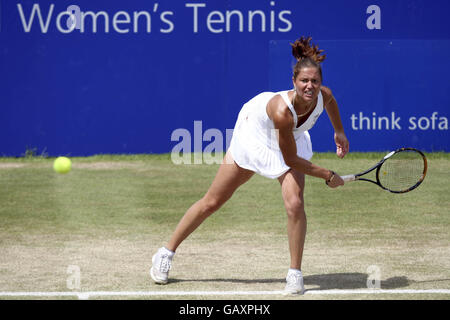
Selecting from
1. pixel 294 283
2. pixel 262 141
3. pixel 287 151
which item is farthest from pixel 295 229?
pixel 262 141

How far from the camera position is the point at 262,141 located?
15.9 feet

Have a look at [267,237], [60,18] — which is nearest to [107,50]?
[60,18]

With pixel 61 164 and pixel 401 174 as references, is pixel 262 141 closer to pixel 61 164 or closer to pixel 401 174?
pixel 401 174

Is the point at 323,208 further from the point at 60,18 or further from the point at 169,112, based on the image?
the point at 60,18

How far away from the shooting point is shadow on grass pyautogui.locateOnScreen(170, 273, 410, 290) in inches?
191

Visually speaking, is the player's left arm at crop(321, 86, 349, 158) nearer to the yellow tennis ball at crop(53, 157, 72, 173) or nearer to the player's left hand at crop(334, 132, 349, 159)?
the player's left hand at crop(334, 132, 349, 159)

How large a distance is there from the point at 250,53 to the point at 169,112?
144 centimetres

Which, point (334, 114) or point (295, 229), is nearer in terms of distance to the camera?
point (295, 229)

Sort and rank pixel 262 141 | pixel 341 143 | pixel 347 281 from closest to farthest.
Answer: pixel 262 141
pixel 347 281
pixel 341 143

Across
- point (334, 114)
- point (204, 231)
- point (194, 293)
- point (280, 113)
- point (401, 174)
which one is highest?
point (334, 114)

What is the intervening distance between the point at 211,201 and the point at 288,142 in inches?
27.9

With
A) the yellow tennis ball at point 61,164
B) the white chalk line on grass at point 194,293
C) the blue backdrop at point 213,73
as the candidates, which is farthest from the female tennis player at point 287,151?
the blue backdrop at point 213,73

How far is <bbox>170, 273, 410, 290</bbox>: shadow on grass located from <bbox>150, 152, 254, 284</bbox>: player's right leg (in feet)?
0.51

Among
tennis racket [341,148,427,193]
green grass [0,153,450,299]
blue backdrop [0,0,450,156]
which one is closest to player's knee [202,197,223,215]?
green grass [0,153,450,299]
